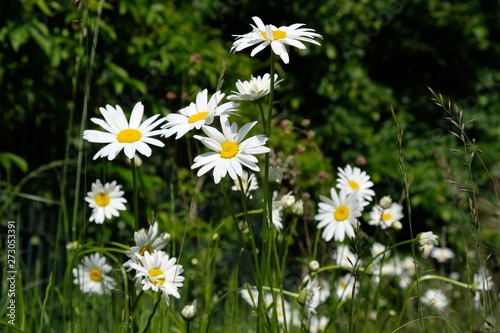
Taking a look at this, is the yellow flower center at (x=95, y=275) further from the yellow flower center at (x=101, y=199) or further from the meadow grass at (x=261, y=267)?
the yellow flower center at (x=101, y=199)

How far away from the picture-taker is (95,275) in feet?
5.93

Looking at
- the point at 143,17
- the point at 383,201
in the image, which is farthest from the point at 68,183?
the point at 383,201

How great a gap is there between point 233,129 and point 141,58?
2.77 m

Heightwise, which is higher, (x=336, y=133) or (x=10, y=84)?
(x=336, y=133)

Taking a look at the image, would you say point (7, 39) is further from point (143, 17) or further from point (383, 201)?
point (383, 201)

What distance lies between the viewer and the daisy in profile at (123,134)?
43.5 inches

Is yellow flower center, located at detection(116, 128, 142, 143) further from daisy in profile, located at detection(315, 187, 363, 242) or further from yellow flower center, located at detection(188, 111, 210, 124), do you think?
daisy in profile, located at detection(315, 187, 363, 242)

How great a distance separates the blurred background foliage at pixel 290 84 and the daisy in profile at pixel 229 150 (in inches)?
23.5

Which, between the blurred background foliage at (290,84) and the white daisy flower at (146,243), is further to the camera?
the blurred background foliage at (290,84)

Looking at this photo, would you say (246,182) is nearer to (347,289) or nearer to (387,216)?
(387,216)

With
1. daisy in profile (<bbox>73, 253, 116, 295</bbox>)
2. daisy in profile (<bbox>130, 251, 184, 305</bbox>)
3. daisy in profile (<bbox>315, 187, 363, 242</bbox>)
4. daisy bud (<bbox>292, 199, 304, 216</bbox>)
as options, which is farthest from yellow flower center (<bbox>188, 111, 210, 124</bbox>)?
daisy in profile (<bbox>73, 253, 116, 295</bbox>)

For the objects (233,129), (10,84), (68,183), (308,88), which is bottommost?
(233,129)

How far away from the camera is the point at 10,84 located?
3371 millimetres

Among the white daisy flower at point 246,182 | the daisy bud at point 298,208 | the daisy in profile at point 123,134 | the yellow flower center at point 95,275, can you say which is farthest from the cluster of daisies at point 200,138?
the yellow flower center at point 95,275
